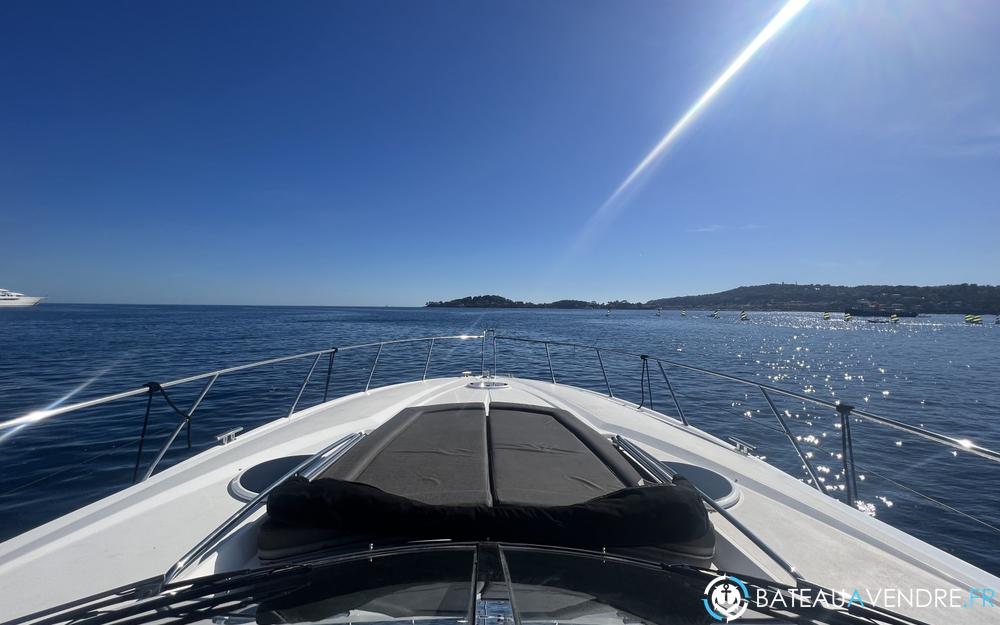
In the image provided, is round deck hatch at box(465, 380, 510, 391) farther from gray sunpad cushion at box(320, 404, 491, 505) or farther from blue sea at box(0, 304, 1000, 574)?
blue sea at box(0, 304, 1000, 574)

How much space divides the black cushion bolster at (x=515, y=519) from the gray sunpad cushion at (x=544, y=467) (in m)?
0.17

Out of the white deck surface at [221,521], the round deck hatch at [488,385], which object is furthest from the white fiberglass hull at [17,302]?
the white deck surface at [221,521]

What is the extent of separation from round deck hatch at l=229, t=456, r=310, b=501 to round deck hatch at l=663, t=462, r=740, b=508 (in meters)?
2.66

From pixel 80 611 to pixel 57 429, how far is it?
28.6 feet

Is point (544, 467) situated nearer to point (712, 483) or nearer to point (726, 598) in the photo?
point (726, 598)

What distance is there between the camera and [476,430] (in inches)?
109

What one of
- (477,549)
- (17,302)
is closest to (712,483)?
(477,549)

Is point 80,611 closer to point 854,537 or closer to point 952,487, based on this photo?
point 854,537

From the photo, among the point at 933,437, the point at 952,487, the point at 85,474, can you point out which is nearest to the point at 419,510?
the point at 933,437

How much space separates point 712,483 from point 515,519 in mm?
1785

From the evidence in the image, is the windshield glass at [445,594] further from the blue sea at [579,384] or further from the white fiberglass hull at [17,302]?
the white fiberglass hull at [17,302]

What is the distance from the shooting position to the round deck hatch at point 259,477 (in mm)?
2254

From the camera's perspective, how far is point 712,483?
249 cm

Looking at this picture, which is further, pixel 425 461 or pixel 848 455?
pixel 848 455
